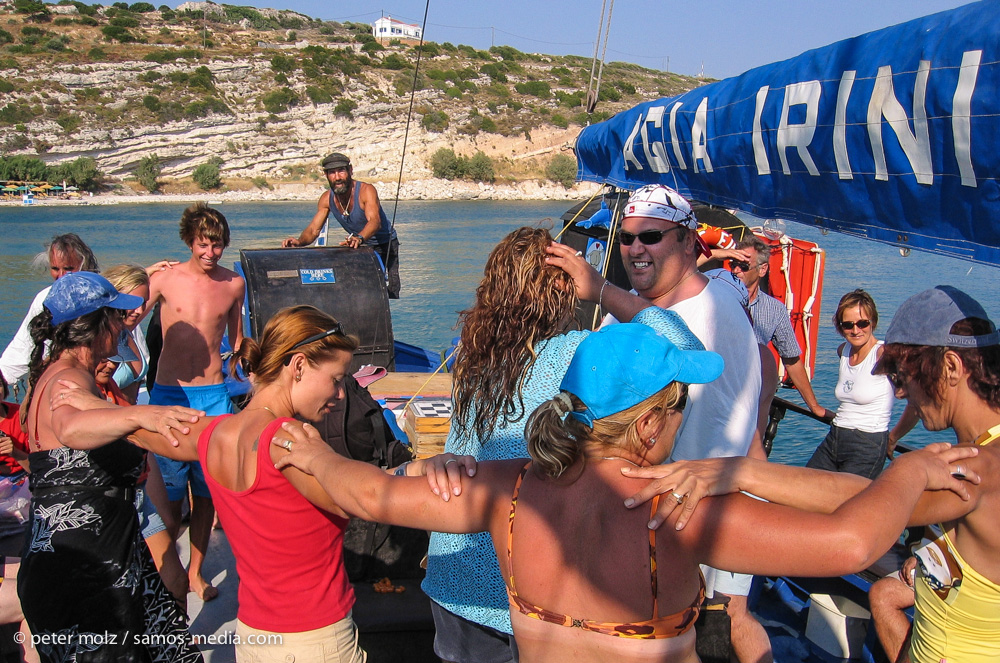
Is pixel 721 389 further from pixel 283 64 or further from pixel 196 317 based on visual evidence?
pixel 283 64

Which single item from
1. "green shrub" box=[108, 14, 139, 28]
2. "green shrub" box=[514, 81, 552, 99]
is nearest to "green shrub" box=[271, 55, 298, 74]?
"green shrub" box=[514, 81, 552, 99]

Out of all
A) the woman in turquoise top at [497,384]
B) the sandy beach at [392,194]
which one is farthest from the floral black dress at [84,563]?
the sandy beach at [392,194]

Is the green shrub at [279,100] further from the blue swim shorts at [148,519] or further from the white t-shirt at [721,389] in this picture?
the white t-shirt at [721,389]

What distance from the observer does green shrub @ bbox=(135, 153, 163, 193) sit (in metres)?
47.6

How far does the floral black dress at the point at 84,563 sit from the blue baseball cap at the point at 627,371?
1.72 metres

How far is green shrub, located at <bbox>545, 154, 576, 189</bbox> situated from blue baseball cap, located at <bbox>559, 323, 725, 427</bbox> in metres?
51.4

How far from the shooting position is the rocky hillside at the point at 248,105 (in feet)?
161

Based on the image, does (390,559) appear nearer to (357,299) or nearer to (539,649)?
(539,649)

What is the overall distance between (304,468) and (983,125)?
5.98ft

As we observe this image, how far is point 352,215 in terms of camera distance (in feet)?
21.9

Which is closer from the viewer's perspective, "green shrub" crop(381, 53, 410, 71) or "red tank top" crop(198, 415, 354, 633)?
"red tank top" crop(198, 415, 354, 633)

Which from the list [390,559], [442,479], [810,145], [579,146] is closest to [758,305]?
[579,146]

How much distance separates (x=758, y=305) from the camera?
16.8 feet

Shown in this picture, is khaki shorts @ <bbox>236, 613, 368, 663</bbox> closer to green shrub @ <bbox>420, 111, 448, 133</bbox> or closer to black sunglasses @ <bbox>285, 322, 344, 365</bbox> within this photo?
black sunglasses @ <bbox>285, 322, 344, 365</bbox>
